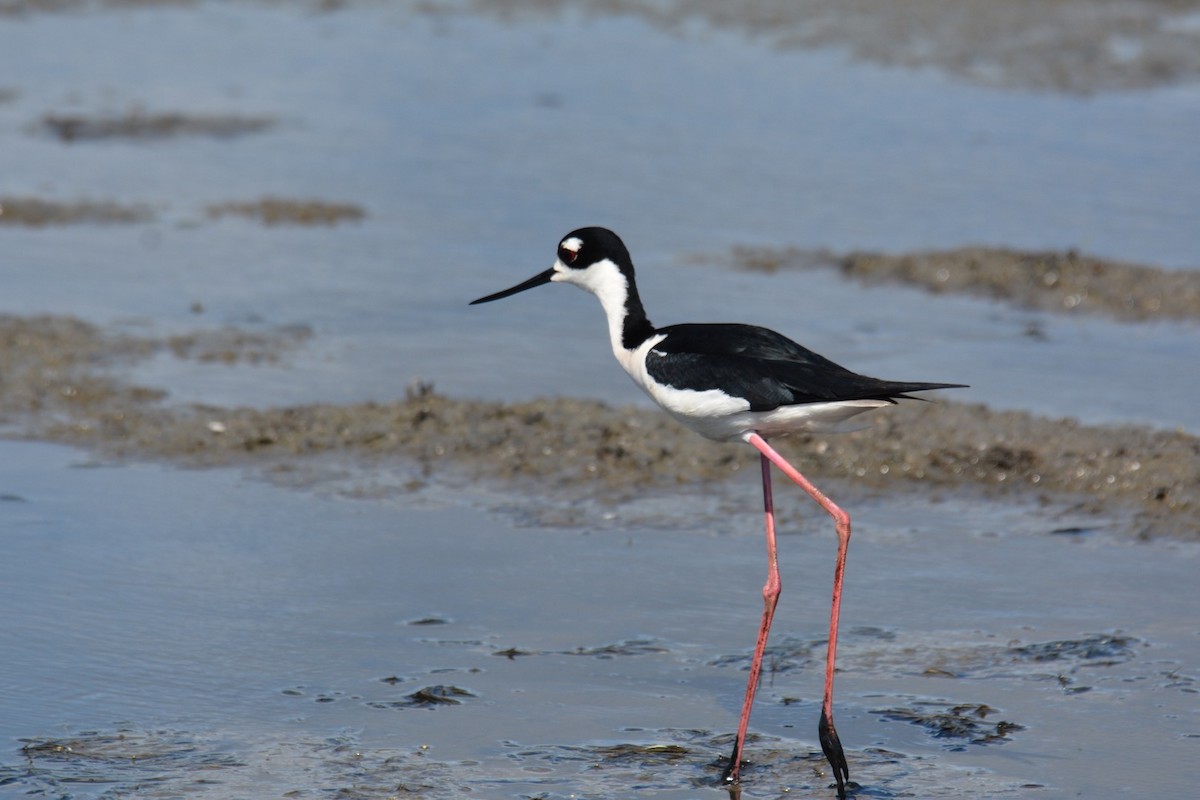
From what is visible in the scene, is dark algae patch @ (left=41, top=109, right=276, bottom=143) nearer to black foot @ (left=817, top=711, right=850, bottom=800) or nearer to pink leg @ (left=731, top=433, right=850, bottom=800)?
pink leg @ (left=731, top=433, right=850, bottom=800)

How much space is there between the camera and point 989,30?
14.0 m

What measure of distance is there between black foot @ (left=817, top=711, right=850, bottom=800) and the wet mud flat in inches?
77.7

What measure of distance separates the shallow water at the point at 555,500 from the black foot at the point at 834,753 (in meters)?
0.09

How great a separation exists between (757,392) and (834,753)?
940 mm

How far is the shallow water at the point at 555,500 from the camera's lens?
418 centimetres

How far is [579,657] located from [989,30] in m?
10.6

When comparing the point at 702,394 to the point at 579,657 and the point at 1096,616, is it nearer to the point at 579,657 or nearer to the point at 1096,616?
the point at 579,657

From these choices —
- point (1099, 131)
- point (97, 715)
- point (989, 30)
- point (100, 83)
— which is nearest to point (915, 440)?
point (97, 715)

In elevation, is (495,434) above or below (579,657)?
above

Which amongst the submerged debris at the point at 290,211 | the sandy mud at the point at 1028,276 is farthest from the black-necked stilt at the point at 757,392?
the submerged debris at the point at 290,211

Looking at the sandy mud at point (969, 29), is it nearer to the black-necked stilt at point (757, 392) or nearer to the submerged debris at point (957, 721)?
the black-necked stilt at point (757, 392)

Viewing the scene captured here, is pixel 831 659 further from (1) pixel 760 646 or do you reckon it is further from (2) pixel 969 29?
Answer: (2) pixel 969 29

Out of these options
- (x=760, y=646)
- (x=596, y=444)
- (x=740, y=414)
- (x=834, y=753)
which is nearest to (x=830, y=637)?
(x=760, y=646)

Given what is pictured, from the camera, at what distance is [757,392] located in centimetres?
436
